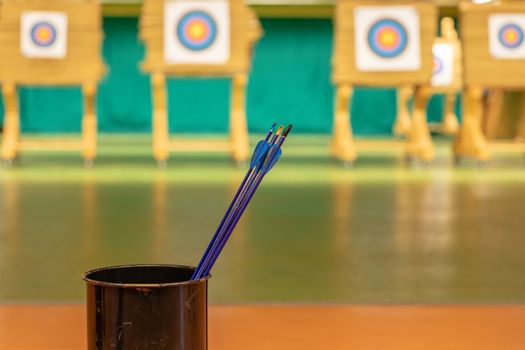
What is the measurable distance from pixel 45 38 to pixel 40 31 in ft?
0.11

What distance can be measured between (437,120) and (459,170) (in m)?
3.98

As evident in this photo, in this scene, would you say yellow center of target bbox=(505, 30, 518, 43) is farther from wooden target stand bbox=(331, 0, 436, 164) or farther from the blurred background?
wooden target stand bbox=(331, 0, 436, 164)

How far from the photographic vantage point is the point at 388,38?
4.19 m

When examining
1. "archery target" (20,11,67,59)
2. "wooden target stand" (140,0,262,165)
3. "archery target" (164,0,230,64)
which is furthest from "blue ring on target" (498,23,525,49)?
"archery target" (20,11,67,59)

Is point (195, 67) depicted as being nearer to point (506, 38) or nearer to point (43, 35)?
point (43, 35)

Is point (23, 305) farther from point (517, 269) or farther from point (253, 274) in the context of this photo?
point (517, 269)

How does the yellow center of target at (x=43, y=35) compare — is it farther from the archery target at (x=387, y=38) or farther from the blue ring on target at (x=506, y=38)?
the blue ring on target at (x=506, y=38)

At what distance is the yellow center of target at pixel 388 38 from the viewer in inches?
163

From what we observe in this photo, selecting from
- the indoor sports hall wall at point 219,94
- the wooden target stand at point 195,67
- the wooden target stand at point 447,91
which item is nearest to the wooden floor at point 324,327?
the wooden target stand at point 195,67

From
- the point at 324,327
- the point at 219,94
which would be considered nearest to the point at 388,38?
the point at 219,94

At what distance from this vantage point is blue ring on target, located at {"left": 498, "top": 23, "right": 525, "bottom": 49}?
4207 millimetres

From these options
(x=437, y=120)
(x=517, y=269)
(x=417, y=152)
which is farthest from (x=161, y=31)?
(x=437, y=120)

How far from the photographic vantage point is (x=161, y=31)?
4.10 m

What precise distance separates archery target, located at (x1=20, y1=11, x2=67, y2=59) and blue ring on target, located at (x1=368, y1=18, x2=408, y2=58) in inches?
52.4
